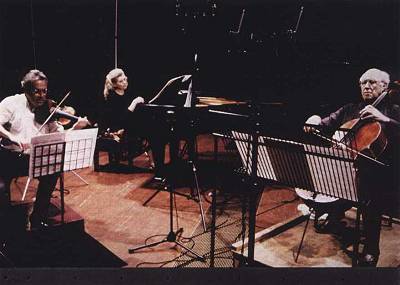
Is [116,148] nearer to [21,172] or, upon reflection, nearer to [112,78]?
[112,78]

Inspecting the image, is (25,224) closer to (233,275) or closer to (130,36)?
(233,275)

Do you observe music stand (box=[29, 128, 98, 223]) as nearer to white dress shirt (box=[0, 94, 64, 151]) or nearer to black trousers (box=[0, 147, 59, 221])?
black trousers (box=[0, 147, 59, 221])

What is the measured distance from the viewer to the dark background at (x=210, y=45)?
450 centimetres

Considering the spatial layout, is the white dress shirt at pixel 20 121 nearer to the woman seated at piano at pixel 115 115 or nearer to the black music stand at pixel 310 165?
the woman seated at piano at pixel 115 115

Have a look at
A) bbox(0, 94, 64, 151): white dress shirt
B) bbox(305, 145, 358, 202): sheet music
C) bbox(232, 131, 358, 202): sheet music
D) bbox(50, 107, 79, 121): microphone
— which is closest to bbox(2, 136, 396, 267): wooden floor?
bbox(0, 94, 64, 151): white dress shirt

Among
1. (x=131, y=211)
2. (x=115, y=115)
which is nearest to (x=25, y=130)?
(x=131, y=211)

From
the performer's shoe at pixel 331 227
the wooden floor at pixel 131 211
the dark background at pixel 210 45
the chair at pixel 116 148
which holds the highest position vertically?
the dark background at pixel 210 45

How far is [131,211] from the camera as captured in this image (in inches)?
151

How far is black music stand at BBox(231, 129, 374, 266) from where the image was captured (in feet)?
6.86

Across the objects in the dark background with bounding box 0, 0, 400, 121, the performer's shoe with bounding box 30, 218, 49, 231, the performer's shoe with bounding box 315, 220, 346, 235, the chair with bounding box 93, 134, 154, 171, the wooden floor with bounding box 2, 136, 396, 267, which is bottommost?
the wooden floor with bounding box 2, 136, 396, 267

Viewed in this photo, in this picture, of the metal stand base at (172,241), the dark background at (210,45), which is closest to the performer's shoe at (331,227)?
the metal stand base at (172,241)

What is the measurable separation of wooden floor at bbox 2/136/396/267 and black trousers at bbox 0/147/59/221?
0.30 m

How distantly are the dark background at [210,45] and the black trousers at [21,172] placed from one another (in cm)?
163

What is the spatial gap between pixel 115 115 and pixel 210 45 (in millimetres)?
1672
